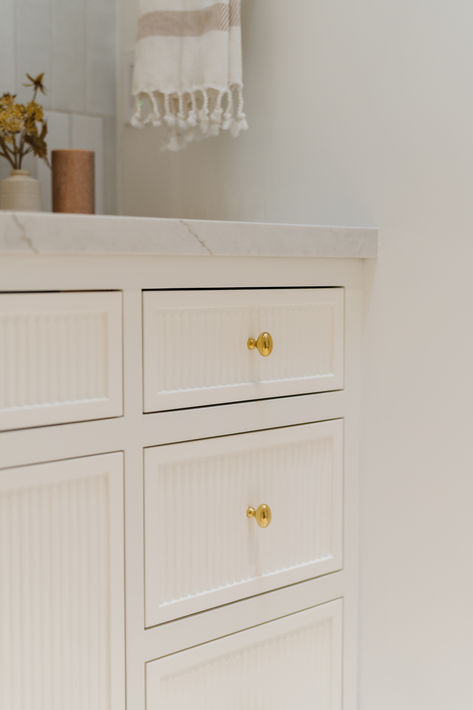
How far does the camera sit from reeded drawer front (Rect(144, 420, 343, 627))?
0.93 metres

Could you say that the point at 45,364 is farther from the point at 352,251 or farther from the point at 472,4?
the point at 472,4

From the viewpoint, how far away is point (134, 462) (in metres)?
0.89

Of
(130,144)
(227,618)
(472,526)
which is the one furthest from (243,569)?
(130,144)

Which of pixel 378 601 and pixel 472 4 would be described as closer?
pixel 472 4

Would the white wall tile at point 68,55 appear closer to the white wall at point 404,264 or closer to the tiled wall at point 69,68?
the tiled wall at point 69,68

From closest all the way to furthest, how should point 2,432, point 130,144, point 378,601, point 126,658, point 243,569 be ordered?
point 2,432, point 126,658, point 243,569, point 378,601, point 130,144

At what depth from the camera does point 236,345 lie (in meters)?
0.98

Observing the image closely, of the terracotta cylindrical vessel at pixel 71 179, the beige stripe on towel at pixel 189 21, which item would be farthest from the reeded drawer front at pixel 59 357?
the beige stripe on towel at pixel 189 21

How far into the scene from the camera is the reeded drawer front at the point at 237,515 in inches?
36.6

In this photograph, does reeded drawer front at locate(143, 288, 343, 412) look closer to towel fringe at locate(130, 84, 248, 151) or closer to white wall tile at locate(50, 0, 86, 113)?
towel fringe at locate(130, 84, 248, 151)

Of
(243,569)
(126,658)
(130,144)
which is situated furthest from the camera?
(130,144)

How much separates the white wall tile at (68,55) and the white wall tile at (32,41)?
0.01 m

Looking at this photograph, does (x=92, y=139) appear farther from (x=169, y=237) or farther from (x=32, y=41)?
(x=169, y=237)

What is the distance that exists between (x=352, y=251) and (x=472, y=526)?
43 centimetres
